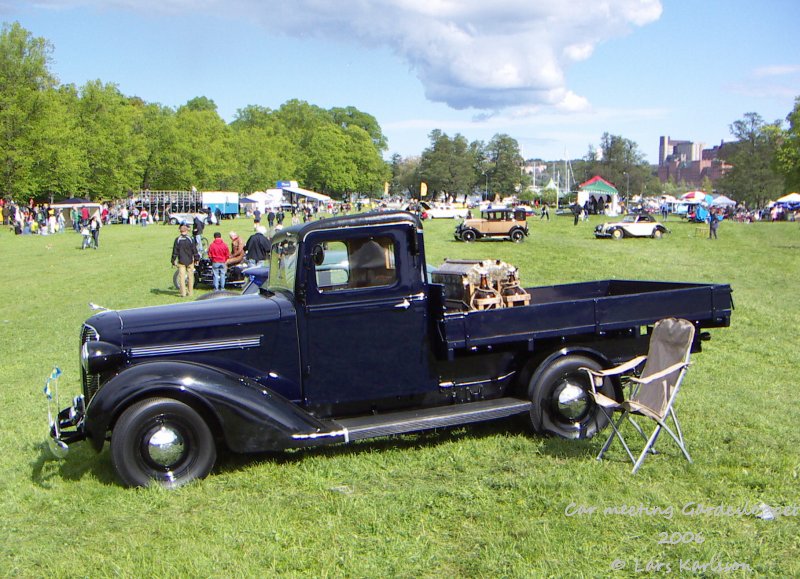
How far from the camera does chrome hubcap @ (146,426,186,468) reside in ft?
19.0

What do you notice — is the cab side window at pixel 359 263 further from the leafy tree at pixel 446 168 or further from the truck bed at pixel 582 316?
the leafy tree at pixel 446 168

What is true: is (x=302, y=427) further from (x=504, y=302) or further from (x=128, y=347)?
(x=504, y=302)

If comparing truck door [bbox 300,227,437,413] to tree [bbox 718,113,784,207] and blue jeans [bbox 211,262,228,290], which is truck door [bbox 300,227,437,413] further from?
tree [bbox 718,113,784,207]

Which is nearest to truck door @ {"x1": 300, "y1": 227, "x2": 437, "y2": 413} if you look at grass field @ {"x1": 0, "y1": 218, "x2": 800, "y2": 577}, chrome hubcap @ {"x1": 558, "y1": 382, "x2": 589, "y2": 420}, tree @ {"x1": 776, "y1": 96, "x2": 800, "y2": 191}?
grass field @ {"x1": 0, "y1": 218, "x2": 800, "y2": 577}

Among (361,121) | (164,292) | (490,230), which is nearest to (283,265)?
(164,292)

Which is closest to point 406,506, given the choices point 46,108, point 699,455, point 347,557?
point 347,557

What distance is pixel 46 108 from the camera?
52.8 metres

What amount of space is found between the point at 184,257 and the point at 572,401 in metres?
12.8

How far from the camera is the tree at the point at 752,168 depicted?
9975cm

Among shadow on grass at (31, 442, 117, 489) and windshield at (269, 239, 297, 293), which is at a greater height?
windshield at (269, 239, 297, 293)

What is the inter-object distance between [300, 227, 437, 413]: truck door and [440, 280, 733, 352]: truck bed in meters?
0.39

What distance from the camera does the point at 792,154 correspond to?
63375 mm

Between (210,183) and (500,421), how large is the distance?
238 ft

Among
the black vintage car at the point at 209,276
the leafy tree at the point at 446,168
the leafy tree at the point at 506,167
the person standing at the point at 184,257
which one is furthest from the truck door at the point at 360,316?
the leafy tree at the point at 506,167
